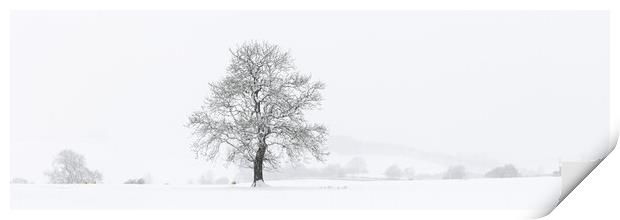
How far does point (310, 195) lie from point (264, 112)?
1.88 metres

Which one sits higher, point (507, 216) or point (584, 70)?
point (584, 70)

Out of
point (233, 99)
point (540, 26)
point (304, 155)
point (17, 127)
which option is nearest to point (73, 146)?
point (17, 127)

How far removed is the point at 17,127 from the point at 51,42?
1864 millimetres

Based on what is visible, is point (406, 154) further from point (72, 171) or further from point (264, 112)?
point (72, 171)

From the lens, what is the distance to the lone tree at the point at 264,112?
1803 centimetres

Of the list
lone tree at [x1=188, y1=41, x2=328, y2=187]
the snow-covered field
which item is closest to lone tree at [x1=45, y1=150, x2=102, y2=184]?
the snow-covered field

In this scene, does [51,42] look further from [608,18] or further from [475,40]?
[608,18]

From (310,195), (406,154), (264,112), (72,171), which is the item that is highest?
(264,112)

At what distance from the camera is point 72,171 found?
1852 centimetres

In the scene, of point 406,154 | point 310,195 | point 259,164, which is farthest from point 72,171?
point 406,154

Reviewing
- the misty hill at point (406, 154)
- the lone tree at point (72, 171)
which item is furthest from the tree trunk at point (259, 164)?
the lone tree at point (72, 171)

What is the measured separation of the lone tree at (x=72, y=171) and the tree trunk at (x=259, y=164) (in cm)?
319

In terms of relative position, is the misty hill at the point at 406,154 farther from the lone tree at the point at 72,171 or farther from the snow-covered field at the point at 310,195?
the lone tree at the point at 72,171

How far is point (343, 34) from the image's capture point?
18.6m
